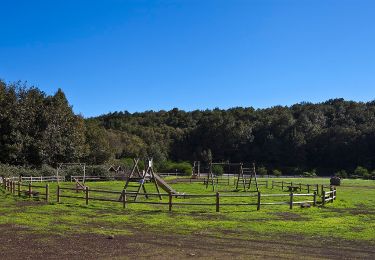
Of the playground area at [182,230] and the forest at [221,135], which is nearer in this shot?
the playground area at [182,230]

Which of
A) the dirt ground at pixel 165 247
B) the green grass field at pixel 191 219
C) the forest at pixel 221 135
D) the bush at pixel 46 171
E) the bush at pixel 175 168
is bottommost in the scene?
the bush at pixel 175 168

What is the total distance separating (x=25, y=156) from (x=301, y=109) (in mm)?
103179

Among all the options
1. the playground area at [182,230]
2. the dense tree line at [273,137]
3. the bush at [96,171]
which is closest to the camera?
the playground area at [182,230]

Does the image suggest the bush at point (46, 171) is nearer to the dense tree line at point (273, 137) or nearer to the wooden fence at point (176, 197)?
the wooden fence at point (176, 197)

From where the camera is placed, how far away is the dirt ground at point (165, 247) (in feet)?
39.4

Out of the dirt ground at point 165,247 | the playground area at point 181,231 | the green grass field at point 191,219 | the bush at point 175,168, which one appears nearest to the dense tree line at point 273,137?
the bush at point 175,168

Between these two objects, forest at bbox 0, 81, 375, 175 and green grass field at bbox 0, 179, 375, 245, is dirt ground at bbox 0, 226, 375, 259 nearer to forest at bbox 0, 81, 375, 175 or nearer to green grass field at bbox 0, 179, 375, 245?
green grass field at bbox 0, 179, 375, 245

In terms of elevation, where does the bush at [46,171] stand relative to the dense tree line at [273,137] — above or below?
below

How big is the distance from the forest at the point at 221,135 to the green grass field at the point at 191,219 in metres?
39.7

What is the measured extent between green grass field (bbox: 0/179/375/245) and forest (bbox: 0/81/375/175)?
130ft

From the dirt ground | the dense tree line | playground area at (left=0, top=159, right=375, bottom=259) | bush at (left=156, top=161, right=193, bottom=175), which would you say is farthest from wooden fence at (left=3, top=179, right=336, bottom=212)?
the dense tree line

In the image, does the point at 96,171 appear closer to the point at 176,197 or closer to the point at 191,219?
the point at 176,197

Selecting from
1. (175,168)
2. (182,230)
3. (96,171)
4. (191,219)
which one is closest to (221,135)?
(175,168)

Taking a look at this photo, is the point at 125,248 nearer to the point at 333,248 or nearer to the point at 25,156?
the point at 333,248
